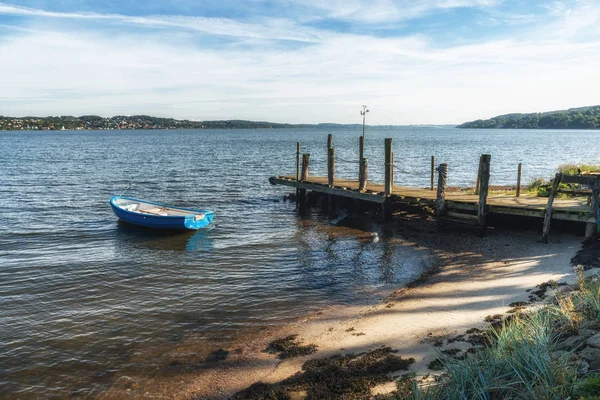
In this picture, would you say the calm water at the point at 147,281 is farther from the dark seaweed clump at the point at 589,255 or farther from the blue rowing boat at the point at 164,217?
the dark seaweed clump at the point at 589,255

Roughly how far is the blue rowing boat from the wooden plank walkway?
720 cm

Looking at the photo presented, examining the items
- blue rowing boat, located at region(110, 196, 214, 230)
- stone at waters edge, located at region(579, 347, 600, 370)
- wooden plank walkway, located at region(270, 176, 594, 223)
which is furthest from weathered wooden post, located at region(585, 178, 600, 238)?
blue rowing boat, located at region(110, 196, 214, 230)

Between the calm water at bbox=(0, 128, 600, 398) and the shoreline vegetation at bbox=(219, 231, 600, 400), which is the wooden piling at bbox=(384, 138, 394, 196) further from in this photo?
the shoreline vegetation at bbox=(219, 231, 600, 400)

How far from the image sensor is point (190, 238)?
64.1 feet

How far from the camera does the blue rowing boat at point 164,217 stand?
1958 cm

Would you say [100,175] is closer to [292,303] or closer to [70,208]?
[70,208]

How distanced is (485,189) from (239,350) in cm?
1151

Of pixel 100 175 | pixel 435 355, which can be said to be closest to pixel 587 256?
pixel 435 355

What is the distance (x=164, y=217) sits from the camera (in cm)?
1975

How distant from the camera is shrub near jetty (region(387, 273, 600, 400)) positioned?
5445 millimetres

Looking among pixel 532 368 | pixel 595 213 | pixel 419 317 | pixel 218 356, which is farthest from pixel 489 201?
pixel 218 356

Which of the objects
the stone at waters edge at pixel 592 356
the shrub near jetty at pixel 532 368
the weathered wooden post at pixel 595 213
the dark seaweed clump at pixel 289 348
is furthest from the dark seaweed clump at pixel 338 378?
the weathered wooden post at pixel 595 213

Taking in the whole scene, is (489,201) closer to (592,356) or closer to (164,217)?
(592,356)

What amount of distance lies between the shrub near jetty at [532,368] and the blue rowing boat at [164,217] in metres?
14.1
